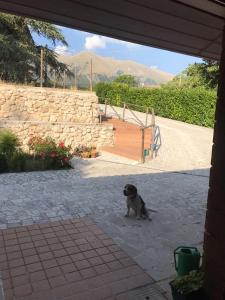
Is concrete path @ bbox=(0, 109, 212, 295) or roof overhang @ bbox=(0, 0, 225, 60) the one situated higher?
roof overhang @ bbox=(0, 0, 225, 60)

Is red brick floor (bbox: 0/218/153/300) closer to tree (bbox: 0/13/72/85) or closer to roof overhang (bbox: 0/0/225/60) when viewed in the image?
roof overhang (bbox: 0/0/225/60)

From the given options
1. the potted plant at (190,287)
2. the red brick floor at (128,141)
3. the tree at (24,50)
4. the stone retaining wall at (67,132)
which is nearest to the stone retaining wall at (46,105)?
the stone retaining wall at (67,132)

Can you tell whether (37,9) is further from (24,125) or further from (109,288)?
(24,125)

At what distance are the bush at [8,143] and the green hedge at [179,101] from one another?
40.5ft

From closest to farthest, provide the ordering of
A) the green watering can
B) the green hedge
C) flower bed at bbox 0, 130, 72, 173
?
the green watering can
flower bed at bbox 0, 130, 72, 173
the green hedge

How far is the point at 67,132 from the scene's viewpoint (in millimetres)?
12320

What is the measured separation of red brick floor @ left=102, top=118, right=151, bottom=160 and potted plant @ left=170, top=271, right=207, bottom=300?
8.71 meters

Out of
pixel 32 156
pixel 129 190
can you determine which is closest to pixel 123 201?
pixel 129 190

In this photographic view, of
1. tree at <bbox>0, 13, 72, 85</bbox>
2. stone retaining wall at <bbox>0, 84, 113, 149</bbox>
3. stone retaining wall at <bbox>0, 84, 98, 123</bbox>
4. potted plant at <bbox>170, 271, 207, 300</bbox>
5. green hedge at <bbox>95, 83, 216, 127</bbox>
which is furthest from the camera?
green hedge at <bbox>95, 83, 216, 127</bbox>

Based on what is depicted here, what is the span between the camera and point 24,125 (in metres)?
11.4

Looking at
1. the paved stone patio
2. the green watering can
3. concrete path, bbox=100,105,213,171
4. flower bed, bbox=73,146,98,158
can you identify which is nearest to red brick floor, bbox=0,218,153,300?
the paved stone patio

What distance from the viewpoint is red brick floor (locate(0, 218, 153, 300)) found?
11.2ft

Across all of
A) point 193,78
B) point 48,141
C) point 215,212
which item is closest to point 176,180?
point 48,141

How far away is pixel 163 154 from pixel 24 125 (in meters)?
5.45
